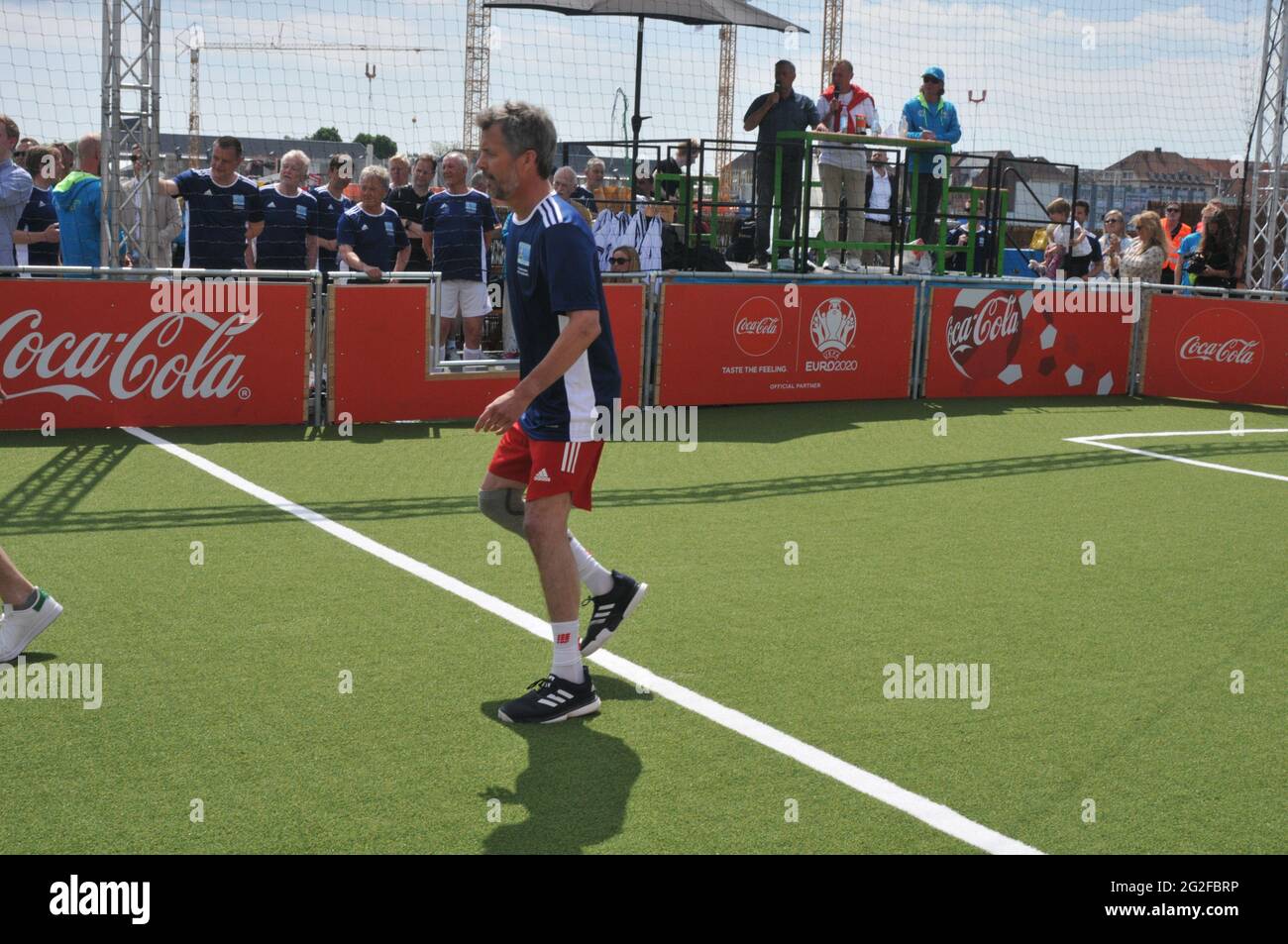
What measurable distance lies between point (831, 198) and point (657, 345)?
349 cm

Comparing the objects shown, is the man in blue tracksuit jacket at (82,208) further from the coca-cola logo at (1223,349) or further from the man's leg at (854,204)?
the coca-cola logo at (1223,349)

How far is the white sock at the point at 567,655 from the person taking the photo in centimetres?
531

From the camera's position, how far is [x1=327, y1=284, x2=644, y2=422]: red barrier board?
1228cm

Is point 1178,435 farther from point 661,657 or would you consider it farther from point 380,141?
point 380,141

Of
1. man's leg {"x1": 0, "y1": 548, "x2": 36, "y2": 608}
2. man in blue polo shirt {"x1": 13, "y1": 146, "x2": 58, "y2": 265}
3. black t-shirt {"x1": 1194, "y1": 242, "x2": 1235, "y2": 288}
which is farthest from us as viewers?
black t-shirt {"x1": 1194, "y1": 242, "x2": 1235, "y2": 288}

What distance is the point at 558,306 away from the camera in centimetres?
507

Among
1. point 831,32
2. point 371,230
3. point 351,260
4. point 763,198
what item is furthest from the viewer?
point 831,32

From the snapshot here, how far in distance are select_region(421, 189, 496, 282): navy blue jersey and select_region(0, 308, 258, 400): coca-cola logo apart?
2369 millimetres

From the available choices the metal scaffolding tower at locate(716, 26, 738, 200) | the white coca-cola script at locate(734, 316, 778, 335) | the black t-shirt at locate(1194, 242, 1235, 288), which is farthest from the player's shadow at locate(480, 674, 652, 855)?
the black t-shirt at locate(1194, 242, 1235, 288)

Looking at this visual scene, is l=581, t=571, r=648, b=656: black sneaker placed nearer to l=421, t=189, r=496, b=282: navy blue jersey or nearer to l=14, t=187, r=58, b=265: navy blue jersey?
l=421, t=189, r=496, b=282: navy blue jersey

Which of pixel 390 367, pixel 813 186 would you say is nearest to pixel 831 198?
pixel 813 186

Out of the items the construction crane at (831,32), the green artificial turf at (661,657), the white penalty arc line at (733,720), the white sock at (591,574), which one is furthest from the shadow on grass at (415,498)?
the construction crane at (831,32)

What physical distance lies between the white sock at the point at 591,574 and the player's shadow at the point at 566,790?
707 millimetres
